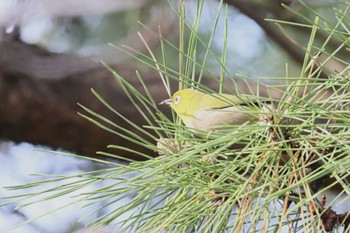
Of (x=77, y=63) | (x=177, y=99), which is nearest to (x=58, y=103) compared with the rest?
(x=77, y=63)

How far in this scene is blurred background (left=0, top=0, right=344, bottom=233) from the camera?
1.59 meters

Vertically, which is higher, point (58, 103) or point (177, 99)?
point (58, 103)

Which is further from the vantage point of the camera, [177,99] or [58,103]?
[58,103]

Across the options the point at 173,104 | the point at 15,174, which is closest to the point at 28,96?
the point at 15,174

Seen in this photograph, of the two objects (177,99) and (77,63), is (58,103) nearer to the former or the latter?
(77,63)

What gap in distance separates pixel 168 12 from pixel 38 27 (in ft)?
1.07

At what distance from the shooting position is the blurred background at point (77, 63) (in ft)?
5.21

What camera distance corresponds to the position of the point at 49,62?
5.38ft

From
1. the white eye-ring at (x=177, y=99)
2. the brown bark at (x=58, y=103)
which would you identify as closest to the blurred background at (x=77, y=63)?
the brown bark at (x=58, y=103)

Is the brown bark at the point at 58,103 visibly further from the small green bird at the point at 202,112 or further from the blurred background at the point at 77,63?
the small green bird at the point at 202,112

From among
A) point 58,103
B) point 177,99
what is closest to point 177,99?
point 177,99

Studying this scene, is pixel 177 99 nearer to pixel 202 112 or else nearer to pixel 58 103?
pixel 202 112

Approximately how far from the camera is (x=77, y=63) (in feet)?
5.37

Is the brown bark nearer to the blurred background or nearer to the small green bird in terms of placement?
the blurred background
